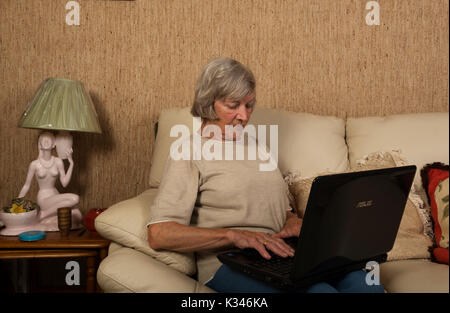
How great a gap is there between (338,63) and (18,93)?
1574 millimetres

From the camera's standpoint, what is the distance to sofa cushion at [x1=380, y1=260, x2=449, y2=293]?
1047 millimetres

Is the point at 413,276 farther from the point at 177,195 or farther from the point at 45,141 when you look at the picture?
the point at 45,141

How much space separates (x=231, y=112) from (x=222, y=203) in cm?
29

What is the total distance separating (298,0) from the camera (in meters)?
2.04

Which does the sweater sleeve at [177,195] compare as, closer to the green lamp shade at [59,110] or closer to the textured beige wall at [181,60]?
the green lamp shade at [59,110]

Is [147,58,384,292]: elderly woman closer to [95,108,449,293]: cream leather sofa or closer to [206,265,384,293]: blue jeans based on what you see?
[206,265,384,293]: blue jeans

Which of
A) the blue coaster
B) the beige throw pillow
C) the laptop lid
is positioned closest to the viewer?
the laptop lid

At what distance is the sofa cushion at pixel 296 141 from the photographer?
167 cm

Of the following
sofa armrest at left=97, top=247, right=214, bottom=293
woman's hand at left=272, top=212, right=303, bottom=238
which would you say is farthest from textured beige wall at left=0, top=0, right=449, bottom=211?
sofa armrest at left=97, top=247, right=214, bottom=293

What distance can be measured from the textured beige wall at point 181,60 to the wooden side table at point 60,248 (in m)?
0.52

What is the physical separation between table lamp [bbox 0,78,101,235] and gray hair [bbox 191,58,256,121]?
64 cm
